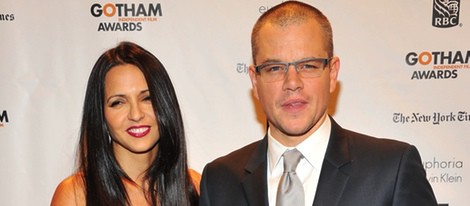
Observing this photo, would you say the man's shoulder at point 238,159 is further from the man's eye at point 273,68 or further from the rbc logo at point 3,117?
the rbc logo at point 3,117

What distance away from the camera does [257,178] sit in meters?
1.97

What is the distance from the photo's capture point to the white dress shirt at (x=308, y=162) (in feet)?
6.16

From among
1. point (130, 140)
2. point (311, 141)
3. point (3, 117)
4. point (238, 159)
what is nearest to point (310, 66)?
point (311, 141)

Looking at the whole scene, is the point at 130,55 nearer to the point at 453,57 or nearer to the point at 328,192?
the point at 328,192

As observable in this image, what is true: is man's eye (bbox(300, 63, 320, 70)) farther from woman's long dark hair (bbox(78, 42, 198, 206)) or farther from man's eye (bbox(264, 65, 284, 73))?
woman's long dark hair (bbox(78, 42, 198, 206))

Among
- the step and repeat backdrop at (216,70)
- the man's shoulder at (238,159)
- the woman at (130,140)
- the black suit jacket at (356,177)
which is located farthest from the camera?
the step and repeat backdrop at (216,70)

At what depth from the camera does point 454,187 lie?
3271 millimetres

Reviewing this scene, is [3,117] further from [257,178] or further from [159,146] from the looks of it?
[257,178]

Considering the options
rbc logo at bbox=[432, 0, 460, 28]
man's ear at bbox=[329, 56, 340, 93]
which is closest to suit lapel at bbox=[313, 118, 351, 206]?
man's ear at bbox=[329, 56, 340, 93]

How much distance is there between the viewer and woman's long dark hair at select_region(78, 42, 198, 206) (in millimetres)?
2281

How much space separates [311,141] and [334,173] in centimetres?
16

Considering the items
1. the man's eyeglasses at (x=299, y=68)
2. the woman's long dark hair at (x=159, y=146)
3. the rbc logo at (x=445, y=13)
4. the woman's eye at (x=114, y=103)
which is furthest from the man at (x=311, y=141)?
the rbc logo at (x=445, y=13)

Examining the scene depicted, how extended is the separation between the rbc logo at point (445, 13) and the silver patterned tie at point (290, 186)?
5.97 feet

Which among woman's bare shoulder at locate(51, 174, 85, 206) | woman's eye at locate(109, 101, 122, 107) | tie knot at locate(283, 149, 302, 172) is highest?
woman's eye at locate(109, 101, 122, 107)
